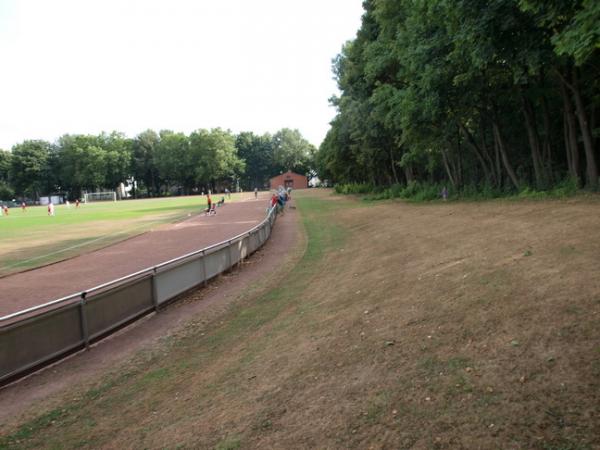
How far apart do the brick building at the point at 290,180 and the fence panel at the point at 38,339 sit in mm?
129139

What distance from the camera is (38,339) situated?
719 centimetres

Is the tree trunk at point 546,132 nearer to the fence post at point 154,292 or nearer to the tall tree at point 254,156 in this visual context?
the fence post at point 154,292

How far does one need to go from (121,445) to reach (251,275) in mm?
9715

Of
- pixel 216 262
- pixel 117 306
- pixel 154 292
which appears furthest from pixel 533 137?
pixel 117 306

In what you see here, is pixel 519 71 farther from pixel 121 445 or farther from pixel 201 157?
pixel 201 157

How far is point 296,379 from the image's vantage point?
Answer: 531 centimetres

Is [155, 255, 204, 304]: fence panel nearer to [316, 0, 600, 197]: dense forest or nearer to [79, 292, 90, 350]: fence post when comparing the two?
[79, 292, 90, 350]: fence post

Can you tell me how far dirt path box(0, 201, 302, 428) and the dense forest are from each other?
935cm

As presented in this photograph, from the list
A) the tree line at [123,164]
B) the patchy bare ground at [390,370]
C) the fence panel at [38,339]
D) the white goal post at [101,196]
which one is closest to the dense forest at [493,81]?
the patchy bare ground at [390,370]

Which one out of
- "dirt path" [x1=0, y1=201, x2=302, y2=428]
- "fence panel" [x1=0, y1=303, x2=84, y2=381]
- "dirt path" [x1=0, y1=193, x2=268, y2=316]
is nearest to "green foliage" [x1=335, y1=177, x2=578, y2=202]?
"dirt path" [x1=0, y1=201, x2=302, y2=428]

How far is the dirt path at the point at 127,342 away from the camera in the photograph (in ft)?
21.5

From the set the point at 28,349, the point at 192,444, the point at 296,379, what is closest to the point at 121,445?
the point at 192,444

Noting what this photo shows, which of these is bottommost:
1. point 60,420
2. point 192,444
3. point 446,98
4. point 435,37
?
point 60,420

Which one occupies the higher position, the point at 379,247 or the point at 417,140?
the point at 417,140
